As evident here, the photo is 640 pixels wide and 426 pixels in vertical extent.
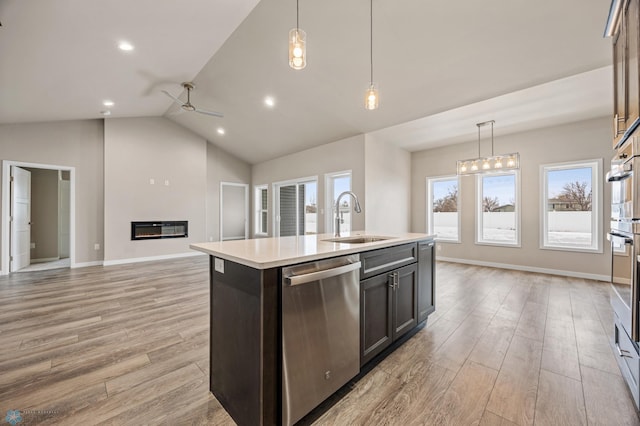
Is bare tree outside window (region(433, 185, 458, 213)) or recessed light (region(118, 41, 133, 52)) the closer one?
recessed light (region(118, 41, 133, 52))

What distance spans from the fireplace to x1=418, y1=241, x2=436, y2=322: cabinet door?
629 cm

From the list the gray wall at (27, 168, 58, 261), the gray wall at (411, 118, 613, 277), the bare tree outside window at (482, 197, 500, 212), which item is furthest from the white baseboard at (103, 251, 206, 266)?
the bare tree outside window at (482, 197, 500, 212)

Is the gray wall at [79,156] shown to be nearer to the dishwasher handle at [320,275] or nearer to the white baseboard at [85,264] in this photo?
the white baseboard at [85,264]

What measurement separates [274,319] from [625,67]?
9.33ft

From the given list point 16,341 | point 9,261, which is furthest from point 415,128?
point 9,261

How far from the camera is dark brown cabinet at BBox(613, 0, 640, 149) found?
1516 mm

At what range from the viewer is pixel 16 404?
5.09ft

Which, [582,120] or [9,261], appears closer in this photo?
[582,120]

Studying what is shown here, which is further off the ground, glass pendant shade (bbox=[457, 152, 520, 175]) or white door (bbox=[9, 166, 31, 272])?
glass pendant shade (bbox=[457, 152, 520, 175])

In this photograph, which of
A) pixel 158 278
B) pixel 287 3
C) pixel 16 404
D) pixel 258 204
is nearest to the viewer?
pixel 16 404

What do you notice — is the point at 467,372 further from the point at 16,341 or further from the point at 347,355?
the point at 16,341

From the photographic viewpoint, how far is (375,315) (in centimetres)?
192

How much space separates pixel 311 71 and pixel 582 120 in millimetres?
4750

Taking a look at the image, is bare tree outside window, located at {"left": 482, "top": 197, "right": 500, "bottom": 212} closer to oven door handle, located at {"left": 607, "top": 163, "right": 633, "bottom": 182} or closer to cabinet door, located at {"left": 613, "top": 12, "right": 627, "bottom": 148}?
cabinet door, located at {"left": 613, "top": 12, "right": 627, "bottom": 148}
